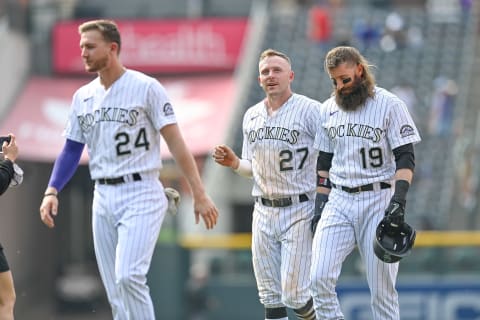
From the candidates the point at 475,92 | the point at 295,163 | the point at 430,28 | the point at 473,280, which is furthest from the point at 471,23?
the point at 295,163

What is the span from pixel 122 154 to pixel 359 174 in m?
1.50

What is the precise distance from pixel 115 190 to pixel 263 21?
15964 mm

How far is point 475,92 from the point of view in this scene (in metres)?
20.4

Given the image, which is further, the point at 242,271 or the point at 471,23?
the point at 471,23

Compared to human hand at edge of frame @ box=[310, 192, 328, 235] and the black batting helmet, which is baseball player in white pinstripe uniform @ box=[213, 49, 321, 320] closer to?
human hand at edge of frame @ box=[310, 192, 328, 235]

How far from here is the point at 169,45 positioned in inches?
911

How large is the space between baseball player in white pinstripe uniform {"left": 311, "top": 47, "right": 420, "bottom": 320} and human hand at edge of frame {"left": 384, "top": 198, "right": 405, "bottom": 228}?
0.17m

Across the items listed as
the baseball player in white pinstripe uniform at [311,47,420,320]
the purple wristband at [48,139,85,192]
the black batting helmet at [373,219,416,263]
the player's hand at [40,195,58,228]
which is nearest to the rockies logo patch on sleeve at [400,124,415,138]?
the baseball player in white pinstripe uniform at [311,47,420,320]

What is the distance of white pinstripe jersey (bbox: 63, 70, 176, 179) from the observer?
286 inches

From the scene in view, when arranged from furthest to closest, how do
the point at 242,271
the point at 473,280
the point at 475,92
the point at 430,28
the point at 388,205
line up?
the point at 430,28
the point at 475,92
the point at 242,271
the point at 473,280
the point at 388,205

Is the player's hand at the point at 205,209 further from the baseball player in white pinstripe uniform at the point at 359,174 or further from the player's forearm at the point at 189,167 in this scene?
the baseball player in white pinstripe uniform at the point at 359,174

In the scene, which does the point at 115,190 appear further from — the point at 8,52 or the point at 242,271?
the point at 8,52

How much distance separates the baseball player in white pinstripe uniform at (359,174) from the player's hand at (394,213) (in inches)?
6.8

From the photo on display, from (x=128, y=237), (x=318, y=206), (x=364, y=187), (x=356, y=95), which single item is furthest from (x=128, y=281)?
(x=356, y=95)
